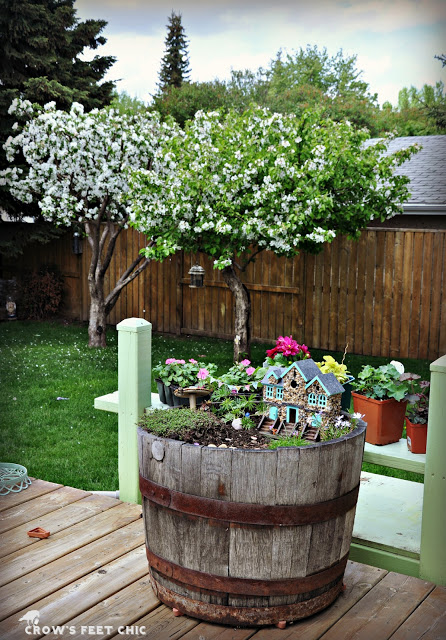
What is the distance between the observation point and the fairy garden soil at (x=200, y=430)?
221cm

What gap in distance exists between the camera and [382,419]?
258 cm

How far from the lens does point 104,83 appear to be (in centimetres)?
980

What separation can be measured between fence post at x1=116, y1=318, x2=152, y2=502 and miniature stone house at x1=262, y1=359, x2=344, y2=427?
0.67 m

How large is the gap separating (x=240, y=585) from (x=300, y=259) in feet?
19.4

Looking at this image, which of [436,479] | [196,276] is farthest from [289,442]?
[196,276]

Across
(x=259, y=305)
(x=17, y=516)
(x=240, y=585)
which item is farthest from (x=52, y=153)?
(x=240, y=585)

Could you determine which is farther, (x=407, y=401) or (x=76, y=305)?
(x=76, y=305)

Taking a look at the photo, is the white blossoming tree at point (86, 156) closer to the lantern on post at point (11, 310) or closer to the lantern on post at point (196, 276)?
the lantern on post at point (196, 276)

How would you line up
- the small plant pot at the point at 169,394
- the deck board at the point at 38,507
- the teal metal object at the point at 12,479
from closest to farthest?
the deck board at the point at 38,507 → the small plant pot at the point at 169,394 → the teal metal object at the point at 12,479

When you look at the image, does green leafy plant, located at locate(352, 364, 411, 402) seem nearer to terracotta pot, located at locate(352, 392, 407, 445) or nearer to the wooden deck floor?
terracotta pot, located at locate(352, 392, 407, 445)

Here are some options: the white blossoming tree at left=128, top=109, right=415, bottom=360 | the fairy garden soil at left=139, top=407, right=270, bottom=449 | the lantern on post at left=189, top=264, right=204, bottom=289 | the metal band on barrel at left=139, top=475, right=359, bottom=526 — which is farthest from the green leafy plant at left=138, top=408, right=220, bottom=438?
the lantern on post at left=189, top=264, right=204, bottom=289

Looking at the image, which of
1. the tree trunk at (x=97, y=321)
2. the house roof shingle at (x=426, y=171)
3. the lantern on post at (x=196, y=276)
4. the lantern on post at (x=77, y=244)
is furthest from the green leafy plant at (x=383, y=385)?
the lantern on post at (x=77, y=244)

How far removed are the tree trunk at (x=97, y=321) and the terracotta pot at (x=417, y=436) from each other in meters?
5.65

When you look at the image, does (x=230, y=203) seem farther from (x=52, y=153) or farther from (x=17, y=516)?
(x=17, y=516)
